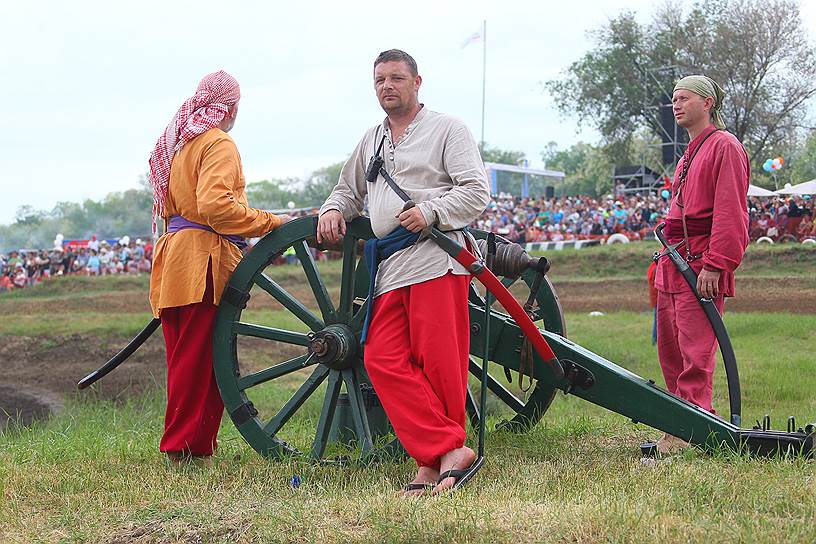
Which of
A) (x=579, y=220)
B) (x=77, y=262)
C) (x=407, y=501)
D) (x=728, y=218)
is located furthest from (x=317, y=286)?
(x=77, y=262)

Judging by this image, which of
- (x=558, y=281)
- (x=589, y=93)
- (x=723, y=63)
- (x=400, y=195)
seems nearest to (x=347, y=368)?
(x=400, y=195)

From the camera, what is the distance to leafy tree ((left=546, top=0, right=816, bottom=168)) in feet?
113

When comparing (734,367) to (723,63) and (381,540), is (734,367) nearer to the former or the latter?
(381,540)

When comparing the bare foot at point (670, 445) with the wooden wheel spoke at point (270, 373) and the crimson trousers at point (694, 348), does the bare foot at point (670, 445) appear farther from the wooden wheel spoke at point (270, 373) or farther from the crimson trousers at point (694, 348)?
the wooden wheel spoke at point (270, 373)

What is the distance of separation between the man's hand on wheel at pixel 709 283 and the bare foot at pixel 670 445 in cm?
71

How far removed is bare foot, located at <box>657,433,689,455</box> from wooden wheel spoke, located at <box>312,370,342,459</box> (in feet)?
5.09

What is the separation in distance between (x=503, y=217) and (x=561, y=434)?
24.1 meters

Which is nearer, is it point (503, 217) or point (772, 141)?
point (503, 217)

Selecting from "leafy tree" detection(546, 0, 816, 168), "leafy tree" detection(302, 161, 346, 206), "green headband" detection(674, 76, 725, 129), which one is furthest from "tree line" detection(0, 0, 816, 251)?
"leafy tree" detection(302, 161, 346, 206)

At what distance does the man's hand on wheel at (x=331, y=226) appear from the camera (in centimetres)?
476

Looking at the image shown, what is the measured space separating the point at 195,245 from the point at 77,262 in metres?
27.8

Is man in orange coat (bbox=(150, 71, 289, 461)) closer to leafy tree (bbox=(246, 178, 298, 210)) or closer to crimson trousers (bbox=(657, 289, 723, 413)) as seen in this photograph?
crimson trousers (bbox=(657, 289, 723, 413))

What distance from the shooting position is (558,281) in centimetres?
2084

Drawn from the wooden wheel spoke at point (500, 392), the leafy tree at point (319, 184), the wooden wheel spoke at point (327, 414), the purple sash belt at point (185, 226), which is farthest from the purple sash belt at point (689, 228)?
the leafy tree at point (319, 184)
